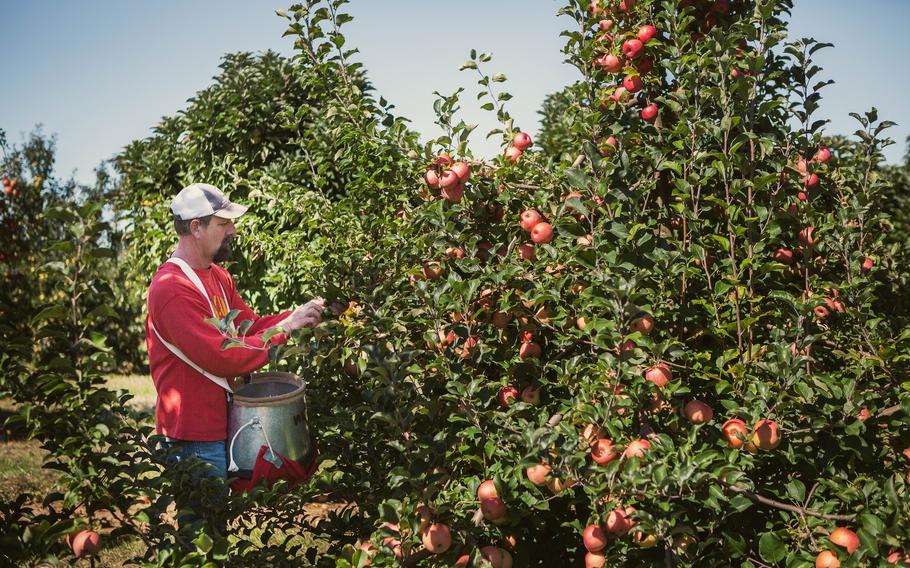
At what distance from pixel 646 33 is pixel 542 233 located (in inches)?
35.8

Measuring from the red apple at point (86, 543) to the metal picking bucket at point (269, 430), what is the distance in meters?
0.69

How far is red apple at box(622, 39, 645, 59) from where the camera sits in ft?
8.32

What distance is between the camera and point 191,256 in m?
Answer: 2.73

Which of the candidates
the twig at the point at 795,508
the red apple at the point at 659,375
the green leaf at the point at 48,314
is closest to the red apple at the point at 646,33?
the red apple at the point at 659,375

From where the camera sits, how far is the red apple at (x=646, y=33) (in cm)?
252

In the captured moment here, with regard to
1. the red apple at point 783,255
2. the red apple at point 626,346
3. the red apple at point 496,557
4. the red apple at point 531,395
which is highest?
the red apple at point 783,255

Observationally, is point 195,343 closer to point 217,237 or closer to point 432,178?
point 217,237

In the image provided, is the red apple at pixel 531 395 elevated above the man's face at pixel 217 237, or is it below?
below

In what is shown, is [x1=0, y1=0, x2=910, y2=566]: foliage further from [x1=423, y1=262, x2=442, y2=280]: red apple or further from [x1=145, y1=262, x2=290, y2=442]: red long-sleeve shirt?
[x1=145, y1=262, x2=290, y2=442]: red long-sleeve shirt

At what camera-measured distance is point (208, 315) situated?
2.53 metres

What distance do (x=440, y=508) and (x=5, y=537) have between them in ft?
3.62

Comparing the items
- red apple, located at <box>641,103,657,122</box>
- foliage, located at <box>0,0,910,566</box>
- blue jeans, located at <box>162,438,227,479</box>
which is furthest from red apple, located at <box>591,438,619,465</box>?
blue jeans, located at <box>162,438,227,479</box>

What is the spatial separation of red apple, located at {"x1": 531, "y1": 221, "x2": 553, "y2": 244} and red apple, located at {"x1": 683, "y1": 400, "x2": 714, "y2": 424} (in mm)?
772

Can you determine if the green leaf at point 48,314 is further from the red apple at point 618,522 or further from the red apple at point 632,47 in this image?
the red apple at point 632,47
